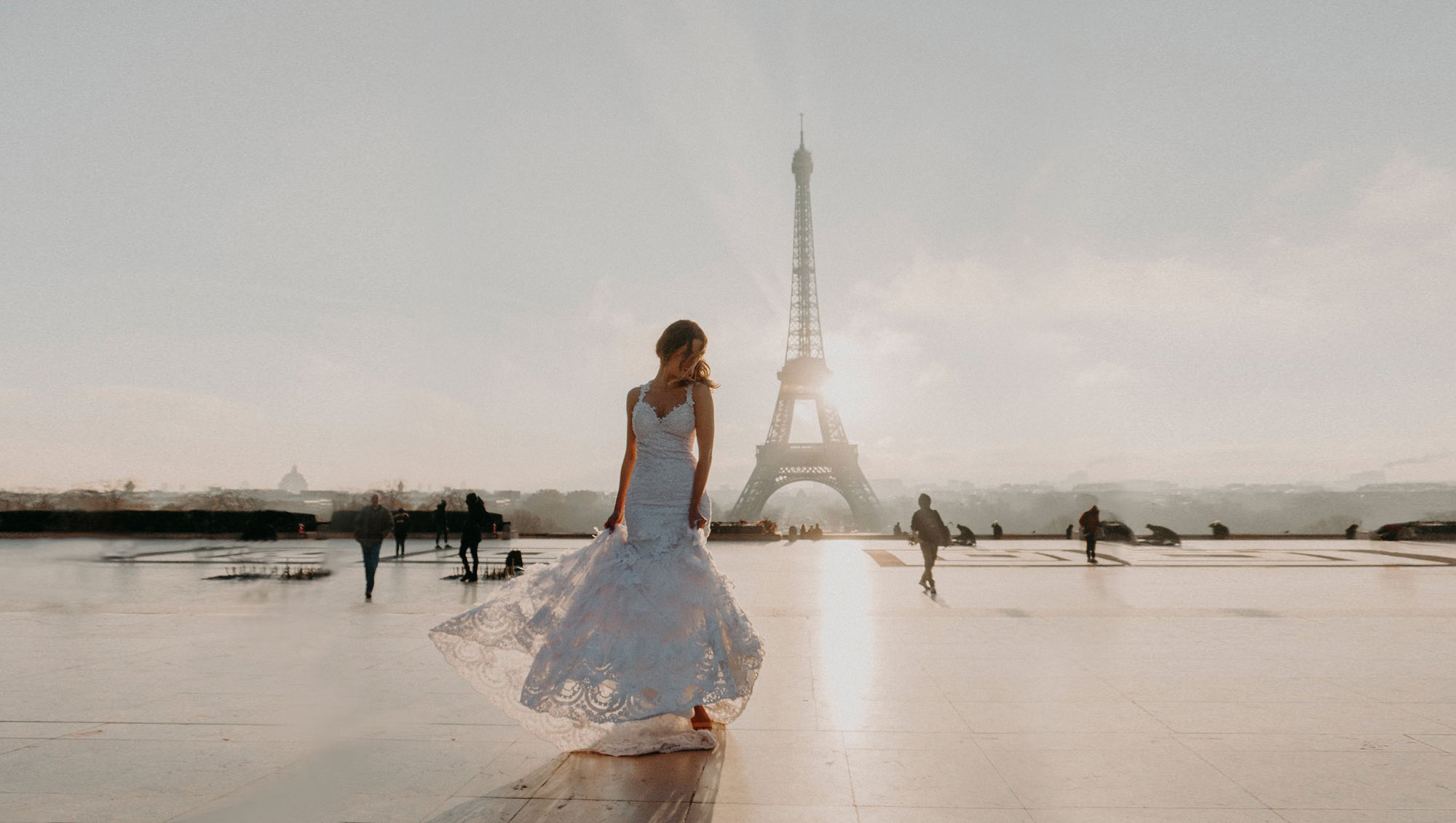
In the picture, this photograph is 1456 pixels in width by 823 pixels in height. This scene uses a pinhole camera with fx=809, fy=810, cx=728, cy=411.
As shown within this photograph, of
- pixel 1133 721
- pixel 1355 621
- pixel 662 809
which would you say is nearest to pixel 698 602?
pixel 662 809

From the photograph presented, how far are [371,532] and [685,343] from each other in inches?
289

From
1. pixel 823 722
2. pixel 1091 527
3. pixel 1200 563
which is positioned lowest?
pixel 823 722

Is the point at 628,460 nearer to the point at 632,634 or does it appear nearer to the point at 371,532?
the point at 632,634

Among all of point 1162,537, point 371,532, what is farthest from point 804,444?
point 371,532

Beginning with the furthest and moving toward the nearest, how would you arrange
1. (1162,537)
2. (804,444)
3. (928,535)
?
(804,444) → (1162,537) → (928,535)

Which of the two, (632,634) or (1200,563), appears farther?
(1200,563)

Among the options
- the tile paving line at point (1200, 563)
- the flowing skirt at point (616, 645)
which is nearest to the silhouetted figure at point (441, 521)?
the tile paving line at point (1200, 563)

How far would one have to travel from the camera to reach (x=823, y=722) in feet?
14.7

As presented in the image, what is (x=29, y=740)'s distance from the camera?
13.3 feet

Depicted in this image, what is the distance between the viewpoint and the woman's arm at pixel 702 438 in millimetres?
4152

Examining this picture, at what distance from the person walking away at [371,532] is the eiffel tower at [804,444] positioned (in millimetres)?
39524

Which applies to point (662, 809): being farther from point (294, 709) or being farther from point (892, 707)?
point (294, 709)

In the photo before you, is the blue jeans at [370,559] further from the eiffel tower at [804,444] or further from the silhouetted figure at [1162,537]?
the eiffel tower at [804,444]

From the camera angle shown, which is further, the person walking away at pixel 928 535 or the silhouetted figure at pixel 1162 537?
the silhouetted figure at pixel 1162 537
